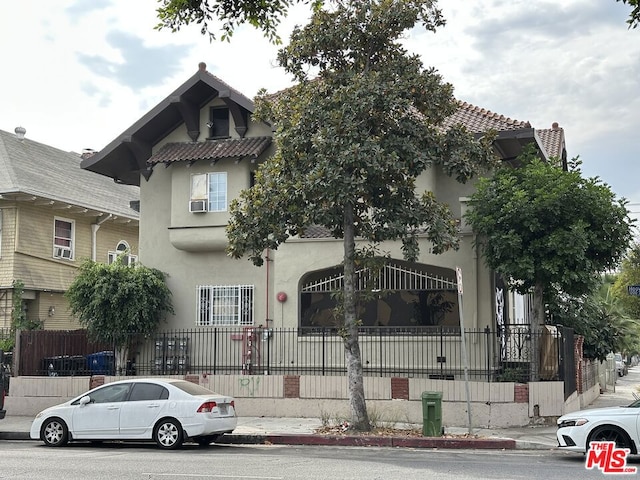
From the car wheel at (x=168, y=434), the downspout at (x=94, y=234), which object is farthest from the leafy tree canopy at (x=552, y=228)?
the downspout at (x=94, y=234)

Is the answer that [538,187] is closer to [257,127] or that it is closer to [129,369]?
[257,127]

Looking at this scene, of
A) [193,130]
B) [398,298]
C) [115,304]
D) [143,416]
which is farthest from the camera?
[193,130]

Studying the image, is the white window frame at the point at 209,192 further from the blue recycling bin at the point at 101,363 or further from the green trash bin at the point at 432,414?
the green trash bin at the point at 432,414

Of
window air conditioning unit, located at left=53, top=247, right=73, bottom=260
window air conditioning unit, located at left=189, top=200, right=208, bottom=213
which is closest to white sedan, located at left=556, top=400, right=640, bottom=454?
window air conditioning unit, located at left=189, top=200, right=208, bottom=213

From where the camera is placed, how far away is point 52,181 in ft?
94.6

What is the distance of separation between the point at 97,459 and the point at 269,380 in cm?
629

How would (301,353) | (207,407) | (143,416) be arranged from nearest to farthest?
(207,407), (143,416), (301,353)

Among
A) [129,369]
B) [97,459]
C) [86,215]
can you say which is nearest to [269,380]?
[129,369]

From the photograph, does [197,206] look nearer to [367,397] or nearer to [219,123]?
[219,123]

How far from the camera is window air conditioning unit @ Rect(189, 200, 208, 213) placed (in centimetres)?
2164

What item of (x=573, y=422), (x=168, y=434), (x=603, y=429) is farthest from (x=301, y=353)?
(x=603, y=429)

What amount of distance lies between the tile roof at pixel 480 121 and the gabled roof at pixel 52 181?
47.1 feet

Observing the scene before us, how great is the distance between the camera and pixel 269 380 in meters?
18.6

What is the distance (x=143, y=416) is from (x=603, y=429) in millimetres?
7978
